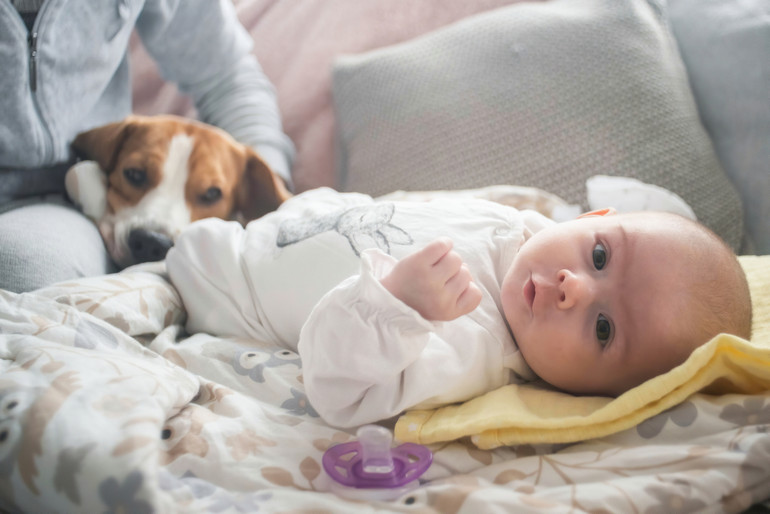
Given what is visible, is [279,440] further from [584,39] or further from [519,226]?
[584,39]

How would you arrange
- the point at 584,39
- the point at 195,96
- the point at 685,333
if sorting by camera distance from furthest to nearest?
the point at 195,96 < the point at 584,39 < the point at 685,333

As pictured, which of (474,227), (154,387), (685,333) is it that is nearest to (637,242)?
(685,333)

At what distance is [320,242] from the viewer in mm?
941

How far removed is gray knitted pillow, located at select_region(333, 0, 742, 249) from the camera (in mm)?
1259

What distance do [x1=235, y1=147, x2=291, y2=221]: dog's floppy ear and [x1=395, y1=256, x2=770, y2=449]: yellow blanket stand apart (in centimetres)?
67

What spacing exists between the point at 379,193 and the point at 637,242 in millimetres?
647

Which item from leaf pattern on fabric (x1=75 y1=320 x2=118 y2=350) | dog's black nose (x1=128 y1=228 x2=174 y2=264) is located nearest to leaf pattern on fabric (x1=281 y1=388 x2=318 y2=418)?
leaf pattern on fabric (x1=75 y1=320 x2=118 y2=350)

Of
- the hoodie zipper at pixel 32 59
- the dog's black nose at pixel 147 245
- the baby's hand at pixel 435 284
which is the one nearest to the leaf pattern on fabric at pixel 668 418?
the baby's hand at pixel 435 284

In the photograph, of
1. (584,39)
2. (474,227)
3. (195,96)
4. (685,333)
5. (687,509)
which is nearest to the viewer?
(687,509)

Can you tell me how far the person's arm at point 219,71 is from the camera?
138 centimetres

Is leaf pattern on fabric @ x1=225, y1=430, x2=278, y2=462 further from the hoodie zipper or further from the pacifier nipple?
the hoodie zipper

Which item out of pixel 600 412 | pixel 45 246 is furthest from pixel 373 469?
pixel 45 246

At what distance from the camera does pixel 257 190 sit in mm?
1313

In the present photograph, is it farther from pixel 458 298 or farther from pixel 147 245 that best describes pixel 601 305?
pixel 147 245
